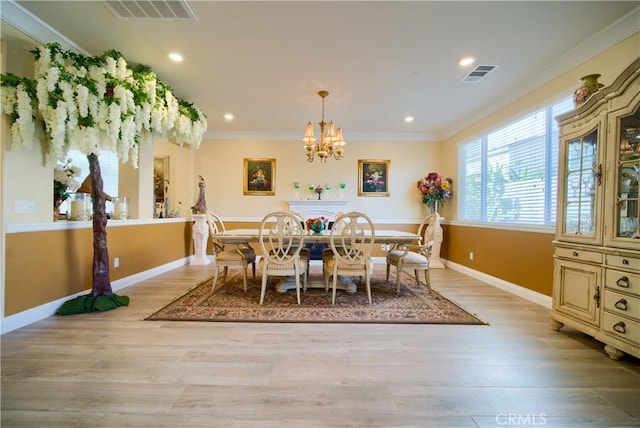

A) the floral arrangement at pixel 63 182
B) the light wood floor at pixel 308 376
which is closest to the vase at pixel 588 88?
the light wood floor at pixel 308 376

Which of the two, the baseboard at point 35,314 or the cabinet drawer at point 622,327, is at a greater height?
the cabinet drawer at point 622,327

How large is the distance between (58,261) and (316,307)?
8.66 feet

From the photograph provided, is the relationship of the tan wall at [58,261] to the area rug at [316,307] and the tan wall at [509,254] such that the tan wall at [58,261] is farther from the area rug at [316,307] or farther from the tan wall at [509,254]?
the tan wall at [509,254]

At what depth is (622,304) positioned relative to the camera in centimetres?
193

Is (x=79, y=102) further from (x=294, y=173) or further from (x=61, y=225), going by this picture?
(x=294, y=173)

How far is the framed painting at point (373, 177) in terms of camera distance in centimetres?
600

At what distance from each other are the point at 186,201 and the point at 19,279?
3454mm

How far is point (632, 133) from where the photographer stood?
6.36 ft

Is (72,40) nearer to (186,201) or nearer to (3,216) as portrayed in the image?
(3,216)

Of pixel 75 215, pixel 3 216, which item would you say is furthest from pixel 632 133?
pixel 75 215

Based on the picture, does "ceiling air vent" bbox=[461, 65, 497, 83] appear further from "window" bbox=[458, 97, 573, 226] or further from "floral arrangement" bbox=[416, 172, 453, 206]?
"floral arrangement" bbox=[416, 172, 453, 206]

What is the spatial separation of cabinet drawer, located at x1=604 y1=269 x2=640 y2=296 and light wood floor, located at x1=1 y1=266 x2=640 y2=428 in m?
0.53

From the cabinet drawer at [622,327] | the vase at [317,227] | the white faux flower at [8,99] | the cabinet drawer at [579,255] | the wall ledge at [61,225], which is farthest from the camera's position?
the vase at [317,227]

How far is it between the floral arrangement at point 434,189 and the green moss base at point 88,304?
17.0 ft
